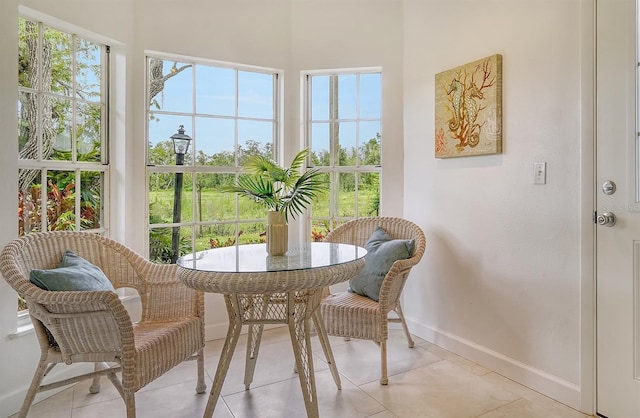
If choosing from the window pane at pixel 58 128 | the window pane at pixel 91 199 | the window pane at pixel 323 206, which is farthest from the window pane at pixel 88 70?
the window pane at pixel 323 206

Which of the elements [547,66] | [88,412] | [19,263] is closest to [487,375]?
[547,66]

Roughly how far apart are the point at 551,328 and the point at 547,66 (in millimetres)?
1425

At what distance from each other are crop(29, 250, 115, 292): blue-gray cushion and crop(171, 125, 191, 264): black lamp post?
842mm

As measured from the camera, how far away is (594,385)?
1865mm

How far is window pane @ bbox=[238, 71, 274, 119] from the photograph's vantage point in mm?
3117

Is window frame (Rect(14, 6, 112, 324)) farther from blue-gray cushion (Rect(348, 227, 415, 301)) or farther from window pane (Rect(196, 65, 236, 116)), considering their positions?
blue-gray cushion (Rect(348, 227, 415, 301))

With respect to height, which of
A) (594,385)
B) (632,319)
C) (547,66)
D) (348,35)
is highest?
(348,35)

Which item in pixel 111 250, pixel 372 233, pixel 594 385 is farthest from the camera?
pixel 372 233

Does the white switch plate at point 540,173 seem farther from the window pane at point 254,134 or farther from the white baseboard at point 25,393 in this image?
the white baseboard at point 25,393

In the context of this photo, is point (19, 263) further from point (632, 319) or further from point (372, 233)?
point (632, 319)

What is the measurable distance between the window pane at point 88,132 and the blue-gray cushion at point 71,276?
79cm

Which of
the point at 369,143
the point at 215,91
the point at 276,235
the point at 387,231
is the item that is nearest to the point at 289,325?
the point at 276,235

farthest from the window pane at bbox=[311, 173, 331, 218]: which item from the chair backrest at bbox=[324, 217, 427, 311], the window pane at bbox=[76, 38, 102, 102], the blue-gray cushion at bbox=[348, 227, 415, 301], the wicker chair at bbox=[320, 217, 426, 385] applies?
the window pane at bbox=[76, 38, 102, 102]

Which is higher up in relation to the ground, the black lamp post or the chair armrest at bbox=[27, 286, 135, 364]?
the black lamp post
